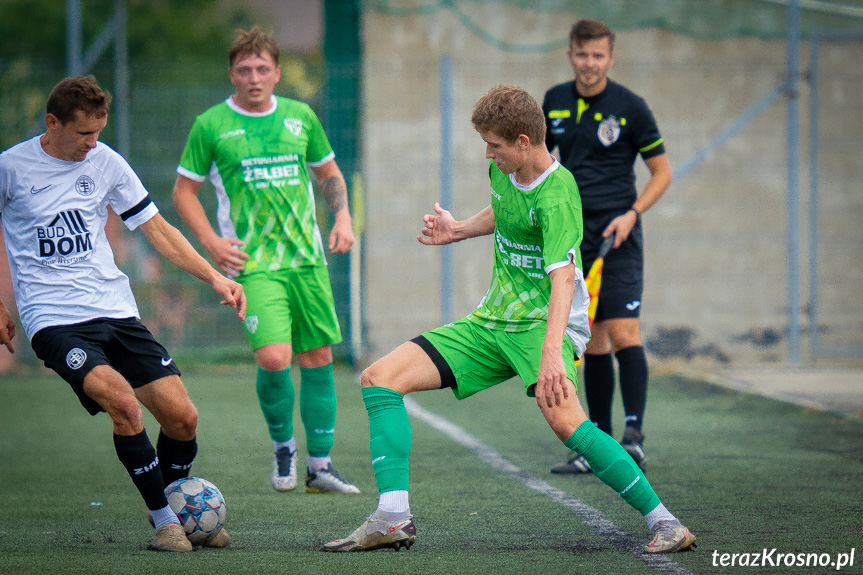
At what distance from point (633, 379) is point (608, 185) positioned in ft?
3.49

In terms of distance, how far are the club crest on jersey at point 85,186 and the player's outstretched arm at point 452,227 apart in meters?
1.34

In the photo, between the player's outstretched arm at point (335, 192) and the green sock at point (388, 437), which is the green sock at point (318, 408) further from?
the green sock at point (388, 437)

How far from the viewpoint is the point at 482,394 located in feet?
32.1

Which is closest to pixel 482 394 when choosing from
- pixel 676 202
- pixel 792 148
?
pixel 676 202

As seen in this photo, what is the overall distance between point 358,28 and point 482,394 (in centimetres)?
453

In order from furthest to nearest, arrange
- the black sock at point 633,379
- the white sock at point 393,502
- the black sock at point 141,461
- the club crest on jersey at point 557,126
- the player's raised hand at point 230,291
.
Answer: the club crest on jersey at point 557,126 → the black sock at point 633,379 → the player's raised hand at point 230,291 → the black sock at point 141,461 → the white sock at point 393,502

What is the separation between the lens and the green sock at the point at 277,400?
18.9 ft

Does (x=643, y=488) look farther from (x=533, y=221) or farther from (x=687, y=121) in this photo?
(x=687, y=121)

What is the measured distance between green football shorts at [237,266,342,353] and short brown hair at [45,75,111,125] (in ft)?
5.08

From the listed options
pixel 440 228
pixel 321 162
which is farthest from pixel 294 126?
pixel 440 228

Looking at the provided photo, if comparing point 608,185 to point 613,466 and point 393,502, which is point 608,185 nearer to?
point 613,466

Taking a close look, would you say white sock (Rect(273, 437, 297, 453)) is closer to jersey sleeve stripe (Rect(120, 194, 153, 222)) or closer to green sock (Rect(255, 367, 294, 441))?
green sock (Rect(255, 367, 294, 441))

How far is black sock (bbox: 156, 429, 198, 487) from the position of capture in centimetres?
471
